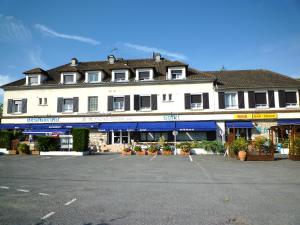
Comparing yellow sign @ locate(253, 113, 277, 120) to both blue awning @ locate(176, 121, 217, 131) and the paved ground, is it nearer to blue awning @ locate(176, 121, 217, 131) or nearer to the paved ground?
blue awning @ locate(176, 121, 217, 131)

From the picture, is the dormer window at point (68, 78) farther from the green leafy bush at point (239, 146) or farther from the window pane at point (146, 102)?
the green leafy bush at point (239, 146)

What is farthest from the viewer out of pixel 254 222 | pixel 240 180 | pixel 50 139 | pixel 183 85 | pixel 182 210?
pixel 183 85

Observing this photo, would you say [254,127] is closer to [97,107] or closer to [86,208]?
[97,107]

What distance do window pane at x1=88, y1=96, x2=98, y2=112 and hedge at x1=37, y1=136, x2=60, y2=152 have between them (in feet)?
19.8

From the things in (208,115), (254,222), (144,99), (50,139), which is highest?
(144,99)

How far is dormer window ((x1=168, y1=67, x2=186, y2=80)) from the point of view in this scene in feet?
93.9

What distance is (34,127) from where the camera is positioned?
28.9 m

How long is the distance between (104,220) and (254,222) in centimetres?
293

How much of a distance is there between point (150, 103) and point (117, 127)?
4.44m

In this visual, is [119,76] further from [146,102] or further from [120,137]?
[120,137]

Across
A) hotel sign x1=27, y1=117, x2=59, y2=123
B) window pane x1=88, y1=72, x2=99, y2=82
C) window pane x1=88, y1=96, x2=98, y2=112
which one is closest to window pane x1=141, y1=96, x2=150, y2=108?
window pane x1=88, y1=96, x2=98, y2=112

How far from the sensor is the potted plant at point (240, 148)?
18.0 metres

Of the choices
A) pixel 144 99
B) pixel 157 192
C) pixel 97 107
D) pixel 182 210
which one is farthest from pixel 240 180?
pixel 97 107

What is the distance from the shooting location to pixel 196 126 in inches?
1023
